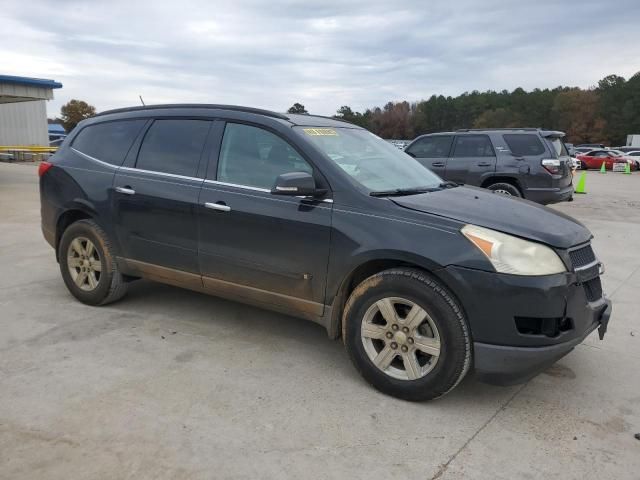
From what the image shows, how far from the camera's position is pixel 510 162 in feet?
33.0

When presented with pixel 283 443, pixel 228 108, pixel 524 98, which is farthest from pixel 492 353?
pixel 524 98

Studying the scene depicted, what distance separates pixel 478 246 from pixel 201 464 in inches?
72.3

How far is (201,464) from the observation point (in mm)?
2594

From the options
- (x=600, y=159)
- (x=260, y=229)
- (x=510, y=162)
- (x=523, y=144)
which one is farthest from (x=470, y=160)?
(x=600, y=159)

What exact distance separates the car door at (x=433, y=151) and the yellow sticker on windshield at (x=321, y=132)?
7.11m

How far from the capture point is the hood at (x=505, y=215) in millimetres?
3098

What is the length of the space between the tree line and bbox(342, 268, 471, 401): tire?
63.0 m

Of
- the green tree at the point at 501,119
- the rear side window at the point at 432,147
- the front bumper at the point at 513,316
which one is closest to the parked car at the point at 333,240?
the front bumper at the point at 513,316

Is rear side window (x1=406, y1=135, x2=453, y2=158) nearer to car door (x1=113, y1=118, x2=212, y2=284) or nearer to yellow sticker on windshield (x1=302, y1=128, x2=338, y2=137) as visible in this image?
yellow sticker on windshield (x1=302, y1=128, x2=338, y2=137)

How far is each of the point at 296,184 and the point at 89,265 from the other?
2406 millimetres

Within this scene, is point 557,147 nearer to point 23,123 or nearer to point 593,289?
point 593,289

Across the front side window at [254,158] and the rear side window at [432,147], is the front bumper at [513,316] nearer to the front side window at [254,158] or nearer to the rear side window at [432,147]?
the front side window at [254,158]

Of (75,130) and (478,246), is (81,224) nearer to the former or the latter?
(75,130)

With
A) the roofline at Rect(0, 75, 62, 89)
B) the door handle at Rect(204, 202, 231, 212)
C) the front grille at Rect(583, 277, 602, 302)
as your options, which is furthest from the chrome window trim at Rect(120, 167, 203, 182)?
the roofline at Rect(0, 75, 62, 89)
